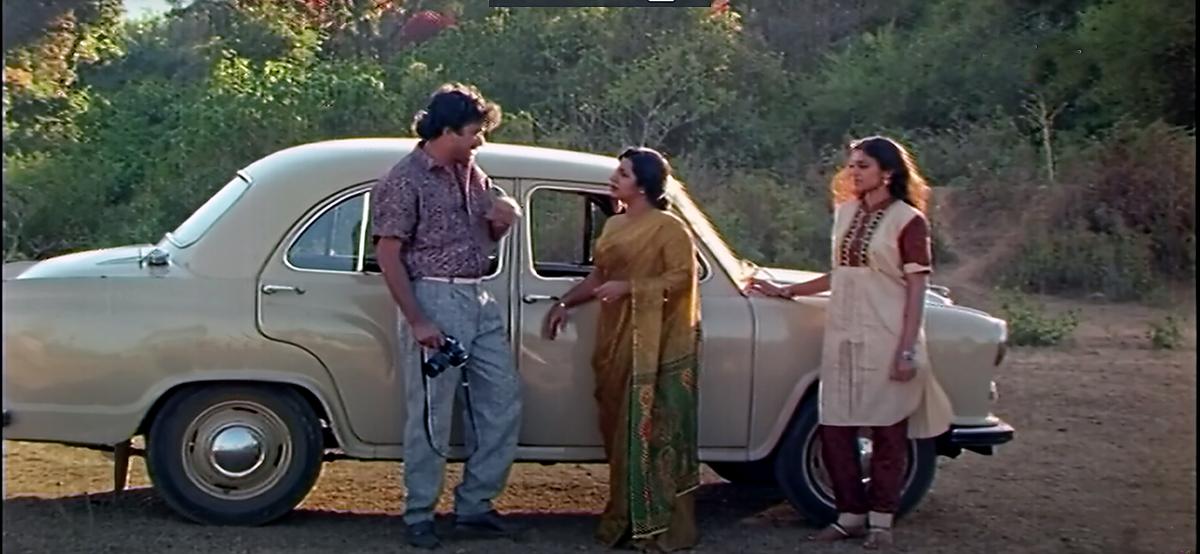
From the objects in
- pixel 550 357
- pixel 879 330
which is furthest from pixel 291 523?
pixel 879 330

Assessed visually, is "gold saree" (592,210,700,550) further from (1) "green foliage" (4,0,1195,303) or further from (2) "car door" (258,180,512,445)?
(1) "green foliage" (4,0,1195,303)

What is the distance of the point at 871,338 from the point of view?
580 centimetres

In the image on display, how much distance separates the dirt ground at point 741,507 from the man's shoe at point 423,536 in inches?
2.5

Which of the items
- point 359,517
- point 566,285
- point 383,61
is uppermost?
point 383,61


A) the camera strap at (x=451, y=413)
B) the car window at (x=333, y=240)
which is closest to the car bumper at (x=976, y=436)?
the camera strap at (x=451, y=413)

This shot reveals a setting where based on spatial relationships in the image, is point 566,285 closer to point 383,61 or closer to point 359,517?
point 359,517

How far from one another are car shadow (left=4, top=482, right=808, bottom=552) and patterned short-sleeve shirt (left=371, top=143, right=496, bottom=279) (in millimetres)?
1078

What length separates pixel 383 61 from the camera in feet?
35.3

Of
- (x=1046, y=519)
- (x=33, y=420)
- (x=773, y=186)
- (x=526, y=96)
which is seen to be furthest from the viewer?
(x=773, y=186)

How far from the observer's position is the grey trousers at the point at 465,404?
18.4 feet

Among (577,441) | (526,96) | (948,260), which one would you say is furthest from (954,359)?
(948,260)

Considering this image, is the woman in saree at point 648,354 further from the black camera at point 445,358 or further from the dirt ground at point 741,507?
the black camera at point 445,358

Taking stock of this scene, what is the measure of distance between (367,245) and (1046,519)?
10.3 ft

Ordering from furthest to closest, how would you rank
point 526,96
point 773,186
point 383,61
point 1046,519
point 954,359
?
point 773,186 → point 526,96 → point 383,61 → point 1046,519 → point 954,359
